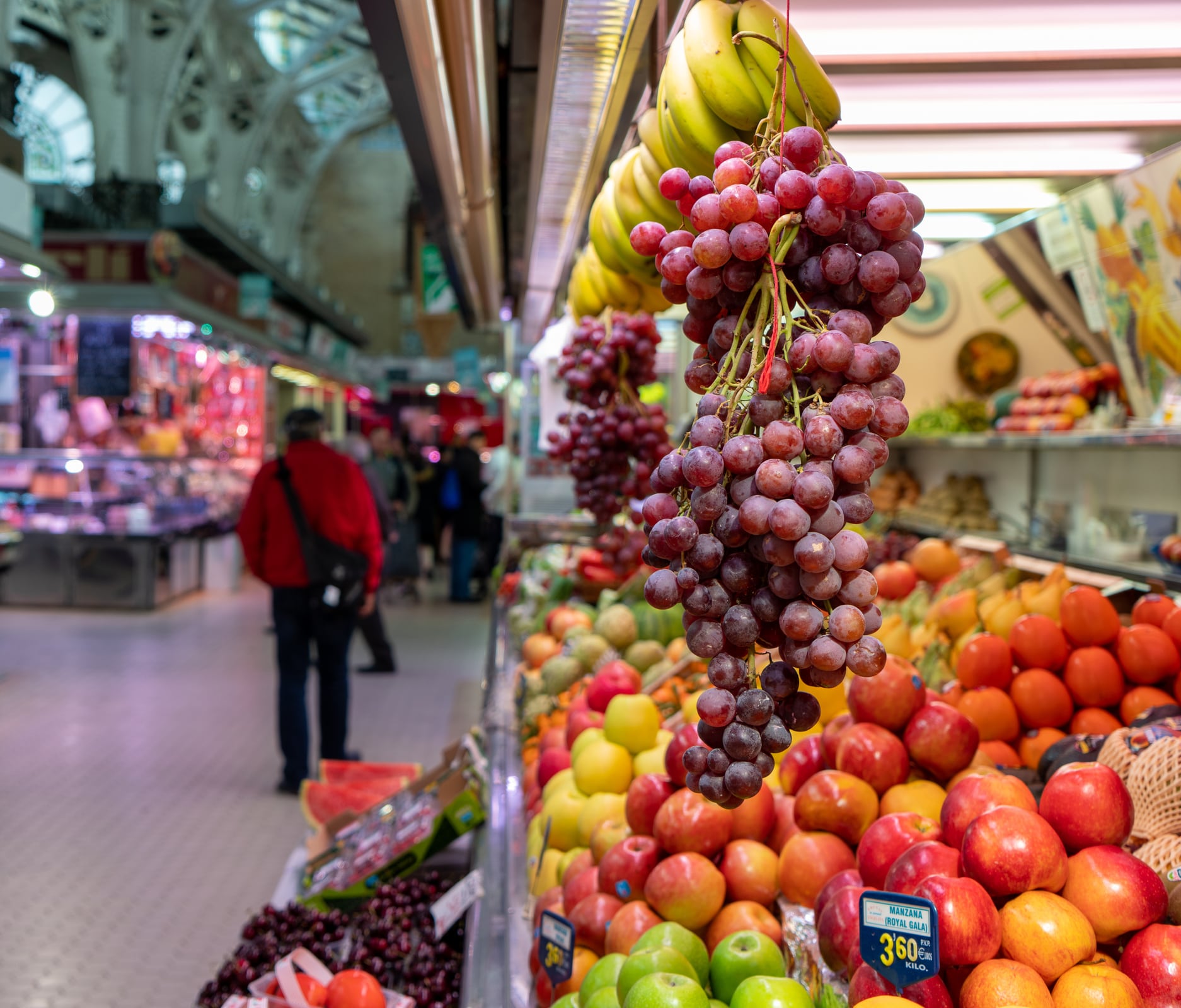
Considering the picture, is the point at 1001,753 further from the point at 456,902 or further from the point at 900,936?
the point at 456,902

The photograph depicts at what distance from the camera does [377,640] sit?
7.56 m

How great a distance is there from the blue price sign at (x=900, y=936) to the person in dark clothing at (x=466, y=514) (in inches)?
379

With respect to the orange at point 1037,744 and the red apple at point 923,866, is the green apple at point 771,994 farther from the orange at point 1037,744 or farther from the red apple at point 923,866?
the orange at point 1037,744

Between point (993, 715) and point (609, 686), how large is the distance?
103 centimetres

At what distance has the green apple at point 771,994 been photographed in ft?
4.52

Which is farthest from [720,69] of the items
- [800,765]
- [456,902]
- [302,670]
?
[302,670]

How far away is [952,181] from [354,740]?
4.53m

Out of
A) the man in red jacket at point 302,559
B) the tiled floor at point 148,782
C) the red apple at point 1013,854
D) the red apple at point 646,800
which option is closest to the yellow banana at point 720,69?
the red apple at point 1013,854

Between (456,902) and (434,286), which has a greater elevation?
(434,286)

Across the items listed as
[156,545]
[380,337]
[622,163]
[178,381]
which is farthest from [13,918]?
[380,337]

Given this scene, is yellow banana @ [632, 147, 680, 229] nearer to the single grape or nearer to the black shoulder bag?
the single grape

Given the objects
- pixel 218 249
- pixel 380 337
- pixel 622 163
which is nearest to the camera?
pixel 622 163

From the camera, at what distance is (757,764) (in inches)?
45.6

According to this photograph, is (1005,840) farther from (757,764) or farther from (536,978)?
(536,978)
